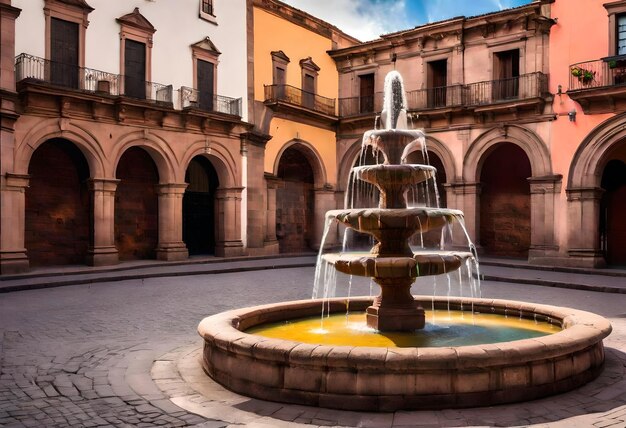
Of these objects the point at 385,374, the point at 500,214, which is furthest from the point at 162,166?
the point at 385,374

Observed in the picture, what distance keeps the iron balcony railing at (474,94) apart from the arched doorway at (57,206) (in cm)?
1210

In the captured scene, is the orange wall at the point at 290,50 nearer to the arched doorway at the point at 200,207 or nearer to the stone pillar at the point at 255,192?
the stone pillar at the point at 255,192

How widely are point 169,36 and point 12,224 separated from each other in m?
8.50

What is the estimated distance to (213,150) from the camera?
20.6 m

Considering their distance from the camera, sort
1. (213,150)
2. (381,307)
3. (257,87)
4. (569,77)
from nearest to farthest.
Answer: (381,307)
(569,77)
(213,150)
(257,87)

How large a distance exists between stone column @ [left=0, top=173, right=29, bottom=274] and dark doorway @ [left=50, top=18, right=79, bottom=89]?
3.16 m

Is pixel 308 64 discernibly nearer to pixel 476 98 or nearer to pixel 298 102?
pixel 298 102

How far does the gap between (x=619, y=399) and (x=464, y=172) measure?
17698mm

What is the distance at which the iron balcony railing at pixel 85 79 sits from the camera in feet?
50.2

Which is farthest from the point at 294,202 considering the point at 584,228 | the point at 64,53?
the point at 584,228

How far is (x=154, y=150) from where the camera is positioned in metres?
18.9

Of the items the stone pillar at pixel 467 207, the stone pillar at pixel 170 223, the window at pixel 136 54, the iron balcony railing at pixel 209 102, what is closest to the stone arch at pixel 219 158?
the stone pillar at pixel 170 223

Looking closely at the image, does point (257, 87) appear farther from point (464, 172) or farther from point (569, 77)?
point (569, 77)

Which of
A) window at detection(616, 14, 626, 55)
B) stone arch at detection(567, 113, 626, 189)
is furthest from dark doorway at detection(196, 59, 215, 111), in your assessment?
window at detection(616, 14, 626, 55)
